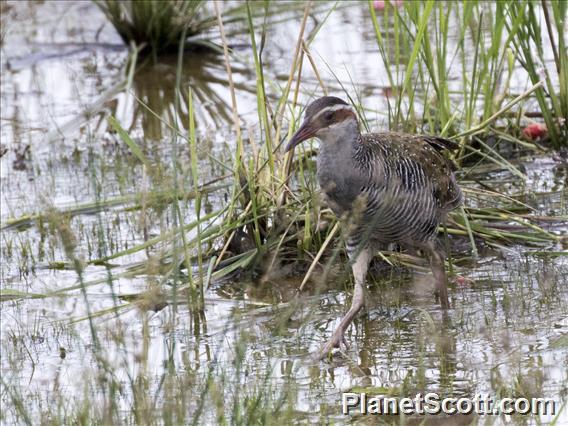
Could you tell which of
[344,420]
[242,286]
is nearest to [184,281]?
[242,286]

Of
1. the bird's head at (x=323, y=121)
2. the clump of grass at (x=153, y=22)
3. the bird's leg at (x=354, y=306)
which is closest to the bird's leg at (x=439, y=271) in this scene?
the bird's leg at (x=354, y=306)

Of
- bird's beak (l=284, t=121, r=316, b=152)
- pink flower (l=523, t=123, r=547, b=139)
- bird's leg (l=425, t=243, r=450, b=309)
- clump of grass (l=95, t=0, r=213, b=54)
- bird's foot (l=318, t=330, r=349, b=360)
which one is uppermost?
clump of grass (l=95, t=0, r=213, b=54)

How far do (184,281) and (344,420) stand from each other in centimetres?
191

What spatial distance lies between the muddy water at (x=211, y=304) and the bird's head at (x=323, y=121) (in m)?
0.57

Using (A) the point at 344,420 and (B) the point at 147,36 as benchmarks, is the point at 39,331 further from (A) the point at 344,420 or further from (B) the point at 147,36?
(B) the point at 147,36

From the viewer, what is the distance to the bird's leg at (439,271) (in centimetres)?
583

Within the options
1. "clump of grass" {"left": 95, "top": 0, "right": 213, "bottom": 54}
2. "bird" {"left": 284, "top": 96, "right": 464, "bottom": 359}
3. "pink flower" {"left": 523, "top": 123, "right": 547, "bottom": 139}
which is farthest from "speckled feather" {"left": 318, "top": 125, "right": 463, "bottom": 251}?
"clump of grass" {"left": 95, "top": 0, "right": 213, "bottom": 54}

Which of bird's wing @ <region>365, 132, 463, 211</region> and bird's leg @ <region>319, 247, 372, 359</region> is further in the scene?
bird's wing @ <region>365, 132, 463, 211</region>

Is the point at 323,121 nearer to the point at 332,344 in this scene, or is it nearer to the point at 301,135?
the point at 301,135

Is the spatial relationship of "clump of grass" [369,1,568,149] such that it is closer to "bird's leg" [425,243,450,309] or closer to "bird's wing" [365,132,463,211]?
"bird's wing" [365,132,463,211]

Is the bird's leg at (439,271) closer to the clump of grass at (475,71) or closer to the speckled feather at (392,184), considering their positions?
the speckled feather at (392,184)

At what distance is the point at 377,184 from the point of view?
5461 millimetres

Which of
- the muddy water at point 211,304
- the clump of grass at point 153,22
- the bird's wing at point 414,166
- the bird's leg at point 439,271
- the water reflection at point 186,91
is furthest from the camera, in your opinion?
the clump of grass at point 153,22

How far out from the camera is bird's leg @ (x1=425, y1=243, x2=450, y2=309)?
19.1ft
